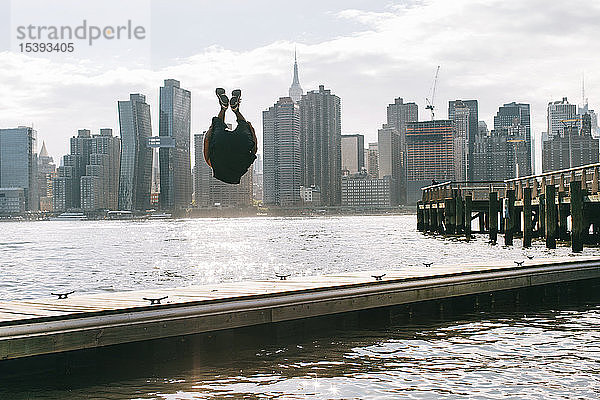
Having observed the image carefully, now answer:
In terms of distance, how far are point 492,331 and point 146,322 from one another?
672 cm

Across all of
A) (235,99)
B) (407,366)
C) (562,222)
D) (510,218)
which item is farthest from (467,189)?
(235,99)

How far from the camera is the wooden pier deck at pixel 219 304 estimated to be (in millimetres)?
9945

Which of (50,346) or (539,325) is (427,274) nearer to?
(539,325)

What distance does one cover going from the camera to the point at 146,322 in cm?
1060

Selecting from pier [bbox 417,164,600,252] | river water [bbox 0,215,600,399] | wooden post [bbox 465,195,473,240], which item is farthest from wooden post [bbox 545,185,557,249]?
river water [bbox 0,215,600,399]

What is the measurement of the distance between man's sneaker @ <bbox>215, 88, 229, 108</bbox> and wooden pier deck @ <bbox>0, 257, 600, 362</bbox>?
5.33m

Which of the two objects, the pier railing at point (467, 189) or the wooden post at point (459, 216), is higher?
the pier railing at point (467, 189)

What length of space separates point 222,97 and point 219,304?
6.44 m

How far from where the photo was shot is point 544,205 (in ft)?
119

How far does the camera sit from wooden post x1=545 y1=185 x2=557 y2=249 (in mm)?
33181

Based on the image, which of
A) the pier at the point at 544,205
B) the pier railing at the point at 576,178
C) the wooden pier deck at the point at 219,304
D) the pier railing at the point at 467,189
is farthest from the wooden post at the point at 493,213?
the wooden pier deck at the point at 219,304

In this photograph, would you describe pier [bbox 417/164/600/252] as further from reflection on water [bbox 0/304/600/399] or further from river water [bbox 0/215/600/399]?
reflection on water [bbox 0/304/600/399]

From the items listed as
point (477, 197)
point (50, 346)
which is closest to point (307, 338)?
point (50, 346)

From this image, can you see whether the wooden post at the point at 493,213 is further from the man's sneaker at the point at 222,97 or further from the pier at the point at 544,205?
the man's sneaker at the point at 222,97
